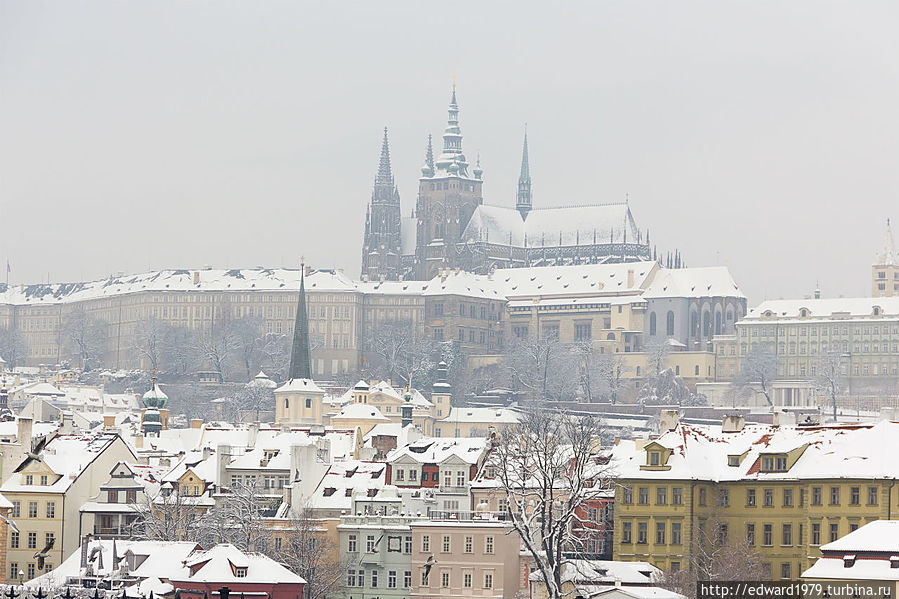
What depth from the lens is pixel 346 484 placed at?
211 feet

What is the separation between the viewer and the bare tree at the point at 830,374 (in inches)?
6663

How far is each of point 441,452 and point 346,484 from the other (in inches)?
151

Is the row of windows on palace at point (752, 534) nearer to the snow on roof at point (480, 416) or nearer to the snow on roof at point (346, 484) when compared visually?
the snow on roof at point (346, 484)

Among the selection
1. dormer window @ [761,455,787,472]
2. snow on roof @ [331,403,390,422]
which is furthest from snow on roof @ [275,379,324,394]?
dormer window @ [761,455,787,472]

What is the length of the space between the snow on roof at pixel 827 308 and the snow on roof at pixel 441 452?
110 metres

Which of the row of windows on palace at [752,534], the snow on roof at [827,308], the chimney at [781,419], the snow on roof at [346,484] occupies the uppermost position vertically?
the snow on roof at [827,308]

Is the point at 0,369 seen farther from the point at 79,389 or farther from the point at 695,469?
the point at 695,469

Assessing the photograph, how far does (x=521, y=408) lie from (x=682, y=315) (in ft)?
89.4

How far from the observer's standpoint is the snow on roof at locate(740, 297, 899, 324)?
176500mm

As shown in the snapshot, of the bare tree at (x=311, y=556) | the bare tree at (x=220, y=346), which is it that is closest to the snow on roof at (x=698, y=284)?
the bare tree at (x=220, y=346)

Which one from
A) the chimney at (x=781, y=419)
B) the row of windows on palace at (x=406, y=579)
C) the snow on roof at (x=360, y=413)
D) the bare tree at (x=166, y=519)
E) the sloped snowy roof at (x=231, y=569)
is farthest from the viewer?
the snow on roof at (x=360, y=413)

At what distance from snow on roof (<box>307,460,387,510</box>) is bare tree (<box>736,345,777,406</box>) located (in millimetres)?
108170

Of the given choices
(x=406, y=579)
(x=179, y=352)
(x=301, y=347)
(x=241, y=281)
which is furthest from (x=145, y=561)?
(x=241, y=281)

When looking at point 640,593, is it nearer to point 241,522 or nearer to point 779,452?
point 779,452
